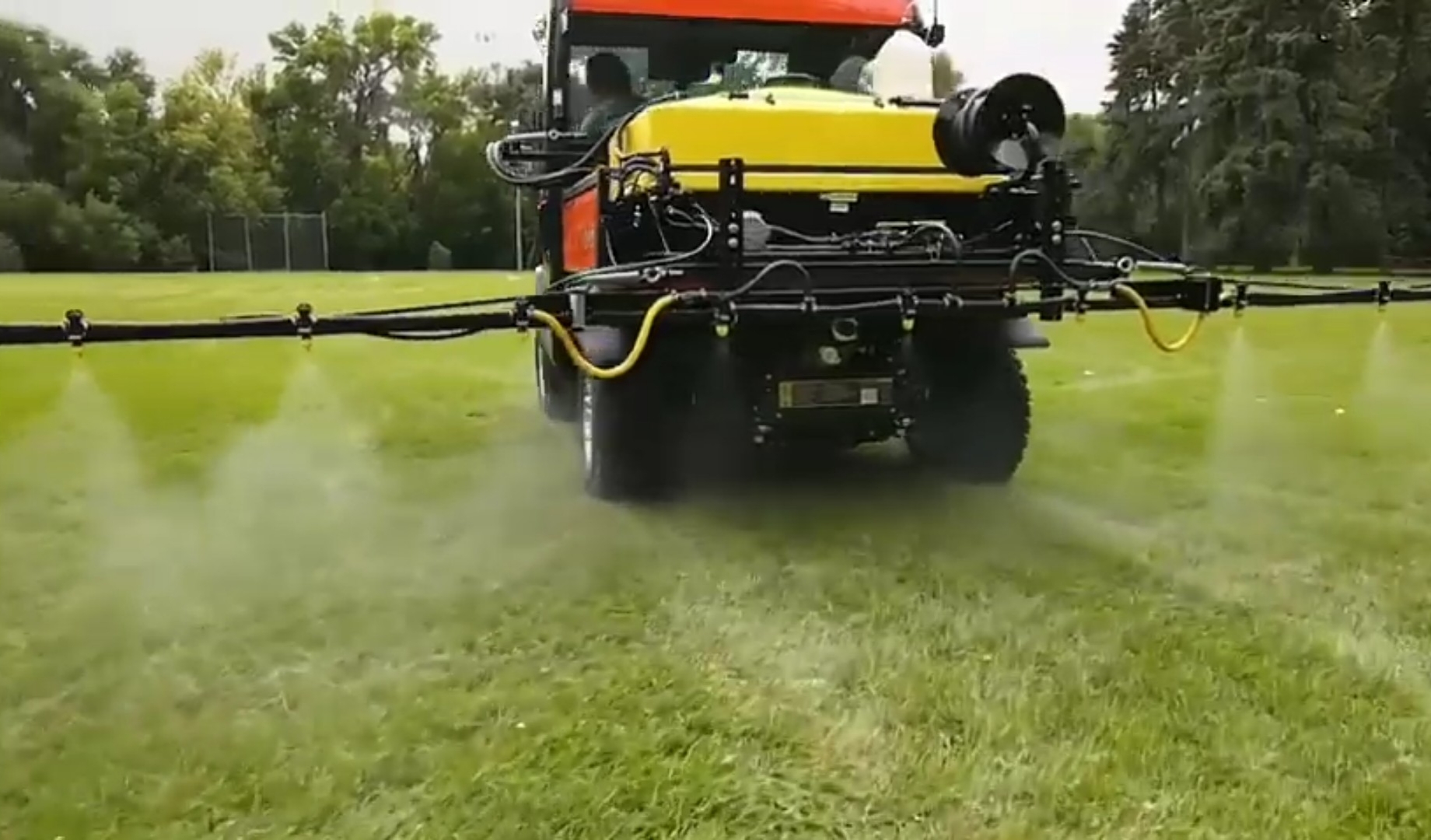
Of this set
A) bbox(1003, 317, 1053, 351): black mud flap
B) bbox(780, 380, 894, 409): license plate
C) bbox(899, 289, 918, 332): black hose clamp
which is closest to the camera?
bbox(899, 289, 918, 332): black hose clamp

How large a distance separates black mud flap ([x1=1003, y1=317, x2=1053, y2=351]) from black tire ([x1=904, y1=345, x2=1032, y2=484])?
0.08 meters

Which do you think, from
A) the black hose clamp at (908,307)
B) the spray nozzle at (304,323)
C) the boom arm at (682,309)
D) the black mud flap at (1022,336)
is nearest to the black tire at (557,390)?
the boom arm at (682,309)

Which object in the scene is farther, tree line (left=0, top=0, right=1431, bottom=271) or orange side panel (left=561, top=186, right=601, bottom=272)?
tree line (left=0, top=0, right=1431, bottom=271)

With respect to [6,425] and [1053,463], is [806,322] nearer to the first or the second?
[1053,463]

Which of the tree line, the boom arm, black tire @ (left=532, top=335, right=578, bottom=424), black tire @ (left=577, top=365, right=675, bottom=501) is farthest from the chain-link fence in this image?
the boom arm

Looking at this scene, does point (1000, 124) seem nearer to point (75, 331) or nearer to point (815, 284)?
point (815, 284)

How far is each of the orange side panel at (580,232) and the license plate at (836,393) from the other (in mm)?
730

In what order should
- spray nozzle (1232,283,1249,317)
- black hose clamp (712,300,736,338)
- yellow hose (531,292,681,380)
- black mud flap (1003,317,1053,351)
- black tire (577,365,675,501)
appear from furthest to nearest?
1. black mud flap (1003,317,1053,351)
2. black tire (577,365,675,501)
3. spray nozzle (1232,283,1249,317)
4. black hose clamp (712,300,736,338)
5. yellow hose (531,292,681,380)

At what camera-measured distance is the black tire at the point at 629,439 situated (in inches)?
161

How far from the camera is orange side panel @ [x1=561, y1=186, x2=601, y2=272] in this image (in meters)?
4.00

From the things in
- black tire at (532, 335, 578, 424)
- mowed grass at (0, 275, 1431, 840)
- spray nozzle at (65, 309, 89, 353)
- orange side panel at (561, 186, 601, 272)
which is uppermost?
orange side panel at (561, 186, 601, 272)

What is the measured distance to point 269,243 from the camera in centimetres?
2245

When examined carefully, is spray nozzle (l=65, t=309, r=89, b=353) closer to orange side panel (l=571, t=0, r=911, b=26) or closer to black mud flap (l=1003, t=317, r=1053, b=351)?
orange side panel (l=571, t=0, r=911, b=26)

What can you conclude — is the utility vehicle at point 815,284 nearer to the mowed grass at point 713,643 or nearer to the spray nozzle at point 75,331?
the spray nozzle at point 75,331
